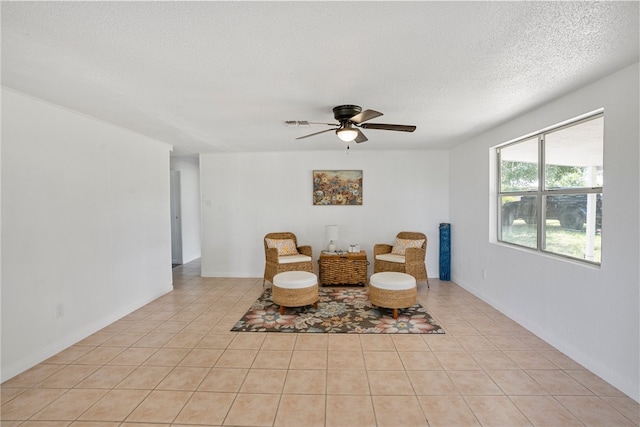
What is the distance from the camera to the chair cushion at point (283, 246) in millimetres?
5102

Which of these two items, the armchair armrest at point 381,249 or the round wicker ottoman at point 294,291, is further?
the armchair armrest at point 381,249

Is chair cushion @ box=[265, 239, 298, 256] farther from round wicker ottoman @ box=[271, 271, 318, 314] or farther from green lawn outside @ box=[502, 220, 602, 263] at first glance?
green lawn outside @ box=[502, 220, 602, 263]

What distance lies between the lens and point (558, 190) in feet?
9.64

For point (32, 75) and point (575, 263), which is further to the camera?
point (575, 263)

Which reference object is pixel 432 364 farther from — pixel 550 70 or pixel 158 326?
pixel 158 326

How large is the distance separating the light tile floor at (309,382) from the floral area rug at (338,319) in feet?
0.54

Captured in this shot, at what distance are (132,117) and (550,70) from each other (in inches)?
154

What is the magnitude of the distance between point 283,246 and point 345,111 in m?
2.91

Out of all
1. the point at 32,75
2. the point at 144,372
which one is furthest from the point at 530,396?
the point at 32,75

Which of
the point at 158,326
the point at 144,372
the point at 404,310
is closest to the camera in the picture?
the point at 144,372

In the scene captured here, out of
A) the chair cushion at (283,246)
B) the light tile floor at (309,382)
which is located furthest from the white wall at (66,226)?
the chair cushion at (283,246)

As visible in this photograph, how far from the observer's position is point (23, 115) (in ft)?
8.41

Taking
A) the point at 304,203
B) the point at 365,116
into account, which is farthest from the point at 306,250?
the point at 365,116

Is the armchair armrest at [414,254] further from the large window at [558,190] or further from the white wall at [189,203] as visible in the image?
the white wall at [189,203]
